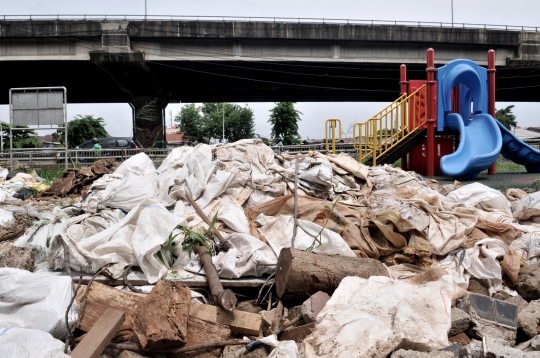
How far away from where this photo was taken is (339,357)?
2463 millimetres

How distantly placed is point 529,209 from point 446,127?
16.1ft

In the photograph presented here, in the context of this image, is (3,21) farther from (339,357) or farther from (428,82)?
(339,357)

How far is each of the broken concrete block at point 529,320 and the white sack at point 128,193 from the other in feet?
10.4

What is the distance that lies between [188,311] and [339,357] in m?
0.99

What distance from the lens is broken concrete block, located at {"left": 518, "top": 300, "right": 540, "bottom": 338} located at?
9.43 ft

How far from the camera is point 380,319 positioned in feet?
8.87

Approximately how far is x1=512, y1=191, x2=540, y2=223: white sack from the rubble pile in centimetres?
2

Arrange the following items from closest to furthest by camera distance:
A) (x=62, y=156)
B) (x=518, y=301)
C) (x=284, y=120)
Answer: (x=518, y=301), (x=62, y=156), (x=284, y=120)

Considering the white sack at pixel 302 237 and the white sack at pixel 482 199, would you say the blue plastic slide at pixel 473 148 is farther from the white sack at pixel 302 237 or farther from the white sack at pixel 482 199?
the white sack at pixel 302 237

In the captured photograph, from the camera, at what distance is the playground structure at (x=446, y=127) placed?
29.1 feet

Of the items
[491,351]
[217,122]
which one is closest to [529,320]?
[491,351]

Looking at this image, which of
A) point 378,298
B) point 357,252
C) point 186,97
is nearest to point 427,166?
point 357,252

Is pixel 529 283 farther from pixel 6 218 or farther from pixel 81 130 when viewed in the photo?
pixel 81 130

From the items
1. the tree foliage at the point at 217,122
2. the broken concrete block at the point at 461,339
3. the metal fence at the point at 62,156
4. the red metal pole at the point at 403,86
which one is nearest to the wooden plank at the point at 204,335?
the broken concrete block at the point at 461,339
